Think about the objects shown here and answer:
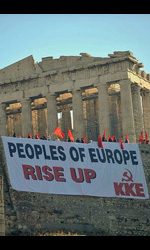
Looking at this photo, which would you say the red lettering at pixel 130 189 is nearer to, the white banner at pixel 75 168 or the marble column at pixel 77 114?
the white banner at pixel 75 168

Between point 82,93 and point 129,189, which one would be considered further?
point 82,93

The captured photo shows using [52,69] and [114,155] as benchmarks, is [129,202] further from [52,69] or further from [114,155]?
[52,69]

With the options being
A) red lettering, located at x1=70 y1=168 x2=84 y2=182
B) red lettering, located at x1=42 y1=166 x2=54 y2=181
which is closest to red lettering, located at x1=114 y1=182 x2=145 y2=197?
red lettering, located at x1=70 y1=168 x2=84 y2=182

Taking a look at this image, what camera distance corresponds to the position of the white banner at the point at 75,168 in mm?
43844

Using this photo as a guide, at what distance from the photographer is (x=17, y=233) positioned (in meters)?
40.2

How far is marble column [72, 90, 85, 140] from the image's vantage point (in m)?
73.9

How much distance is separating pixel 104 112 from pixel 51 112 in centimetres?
579

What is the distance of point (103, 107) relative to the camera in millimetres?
73125

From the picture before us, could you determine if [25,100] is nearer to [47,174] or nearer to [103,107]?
[103,107]

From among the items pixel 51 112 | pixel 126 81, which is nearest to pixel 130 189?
pixel 126 81

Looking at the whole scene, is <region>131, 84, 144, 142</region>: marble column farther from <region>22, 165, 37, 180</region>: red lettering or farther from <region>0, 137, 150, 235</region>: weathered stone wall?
<region>22, 165, 37, 180</region>: red lettering

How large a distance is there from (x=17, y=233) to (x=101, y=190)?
878cm

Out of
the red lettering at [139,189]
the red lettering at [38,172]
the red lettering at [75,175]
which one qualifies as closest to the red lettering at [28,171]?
the red lettering at [38,172]
